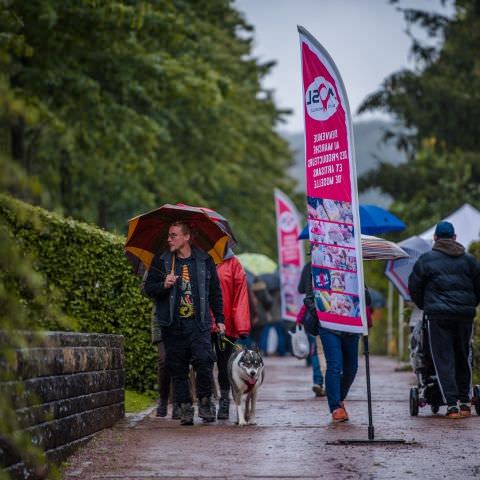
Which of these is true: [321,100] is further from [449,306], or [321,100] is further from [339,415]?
[339,415]

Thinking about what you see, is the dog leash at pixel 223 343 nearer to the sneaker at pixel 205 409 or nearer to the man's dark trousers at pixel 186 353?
the man's dark trousers at pixel 186 353

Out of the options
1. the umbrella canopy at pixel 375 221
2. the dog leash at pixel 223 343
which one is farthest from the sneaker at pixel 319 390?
the dog leash at pixel 223 343

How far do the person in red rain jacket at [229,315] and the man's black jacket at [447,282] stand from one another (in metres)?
1.65

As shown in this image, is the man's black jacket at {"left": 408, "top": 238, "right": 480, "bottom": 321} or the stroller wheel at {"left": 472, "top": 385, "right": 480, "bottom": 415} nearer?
the man's black jacket at {"left": 408, "top": 238, "right": 480, "bottom": 321}

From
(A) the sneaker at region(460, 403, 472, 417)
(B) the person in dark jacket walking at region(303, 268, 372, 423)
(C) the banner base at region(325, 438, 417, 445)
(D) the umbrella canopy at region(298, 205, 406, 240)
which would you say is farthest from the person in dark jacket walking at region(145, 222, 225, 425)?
(D) the umbrella canopy at region(298, 205, 406, 240)

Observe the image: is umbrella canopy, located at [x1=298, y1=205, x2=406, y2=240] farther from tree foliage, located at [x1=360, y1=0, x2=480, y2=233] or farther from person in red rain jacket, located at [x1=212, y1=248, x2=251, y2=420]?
tree foliage, located at [x1=360, y1=0, x2=480, y2=233]

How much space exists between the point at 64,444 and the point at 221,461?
1082 mm

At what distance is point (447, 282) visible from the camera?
1231 centimetres

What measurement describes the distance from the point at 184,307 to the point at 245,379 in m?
0.89

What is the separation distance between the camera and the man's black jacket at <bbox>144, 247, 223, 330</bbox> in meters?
11.5

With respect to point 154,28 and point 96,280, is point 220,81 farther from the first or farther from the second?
point 96,280

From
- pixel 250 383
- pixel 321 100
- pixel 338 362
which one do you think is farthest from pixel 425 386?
A: pixel 321 100

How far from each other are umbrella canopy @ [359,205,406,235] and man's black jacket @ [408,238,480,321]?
14.6 feet

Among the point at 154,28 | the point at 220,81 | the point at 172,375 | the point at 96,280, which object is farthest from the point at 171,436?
the point at 220,81
